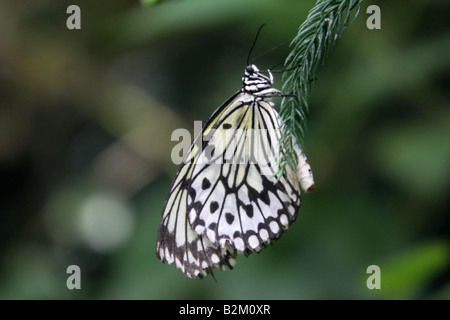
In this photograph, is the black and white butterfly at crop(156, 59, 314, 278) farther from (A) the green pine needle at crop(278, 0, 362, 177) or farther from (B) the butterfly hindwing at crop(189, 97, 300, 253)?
(A) the green pine needle at crop(278, 0, 362, 177)

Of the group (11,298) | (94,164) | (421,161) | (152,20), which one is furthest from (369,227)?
(11,298)

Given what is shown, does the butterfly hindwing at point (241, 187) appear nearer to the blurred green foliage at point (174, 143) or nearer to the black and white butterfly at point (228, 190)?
the black and white butterfly at point (228, 190)

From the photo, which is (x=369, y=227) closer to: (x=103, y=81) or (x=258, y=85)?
(x=258, y=85)

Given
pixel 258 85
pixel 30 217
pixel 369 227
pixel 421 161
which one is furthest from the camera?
pixel 30 217

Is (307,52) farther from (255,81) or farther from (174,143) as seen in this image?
(174,143)

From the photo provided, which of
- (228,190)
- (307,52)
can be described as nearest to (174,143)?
(228,190)

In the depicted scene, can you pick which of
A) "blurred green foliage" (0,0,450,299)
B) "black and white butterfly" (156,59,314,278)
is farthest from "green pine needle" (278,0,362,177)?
"blurred green foliage" (0,0,450,299)
